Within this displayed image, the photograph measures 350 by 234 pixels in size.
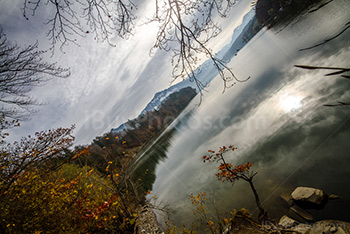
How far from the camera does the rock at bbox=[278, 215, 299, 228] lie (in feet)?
19.9

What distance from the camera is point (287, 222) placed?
6266 mm

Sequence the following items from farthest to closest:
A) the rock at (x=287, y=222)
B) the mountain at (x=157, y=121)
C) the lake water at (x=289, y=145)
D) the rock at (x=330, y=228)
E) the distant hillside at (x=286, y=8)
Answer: the mountain at (x=157, y=121) → the lake water at (x=289, y=145) → the rock at (x=287, y=222) → the rock at (x=330, y=228) → the distant hillside at (x=286, y=8)

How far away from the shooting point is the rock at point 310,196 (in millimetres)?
6273

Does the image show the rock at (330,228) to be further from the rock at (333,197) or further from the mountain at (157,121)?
the mountain at (157,121)

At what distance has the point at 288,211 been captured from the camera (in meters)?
6.96

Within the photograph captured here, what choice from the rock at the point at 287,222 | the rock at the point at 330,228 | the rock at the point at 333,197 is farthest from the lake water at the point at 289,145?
the rock at the point at 330,228

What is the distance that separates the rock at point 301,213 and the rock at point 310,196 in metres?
0.38

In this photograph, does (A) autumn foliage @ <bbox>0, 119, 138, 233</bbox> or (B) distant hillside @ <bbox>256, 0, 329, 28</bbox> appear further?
(A) autumn foliage @ <bbox>0, 119, 138, 233</bbox>

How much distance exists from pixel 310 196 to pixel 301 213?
2.65 ft

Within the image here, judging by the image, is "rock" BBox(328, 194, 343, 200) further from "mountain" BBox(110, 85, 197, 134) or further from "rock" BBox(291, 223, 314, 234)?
"mountain" BBox(110, 85, 197, 134)

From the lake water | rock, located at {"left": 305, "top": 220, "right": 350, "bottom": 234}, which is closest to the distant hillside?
the lake water

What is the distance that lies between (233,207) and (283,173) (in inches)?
145

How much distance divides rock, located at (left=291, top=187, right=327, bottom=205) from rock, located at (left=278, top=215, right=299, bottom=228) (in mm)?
1003

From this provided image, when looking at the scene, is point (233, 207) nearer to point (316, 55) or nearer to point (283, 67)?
point (316, 55)
